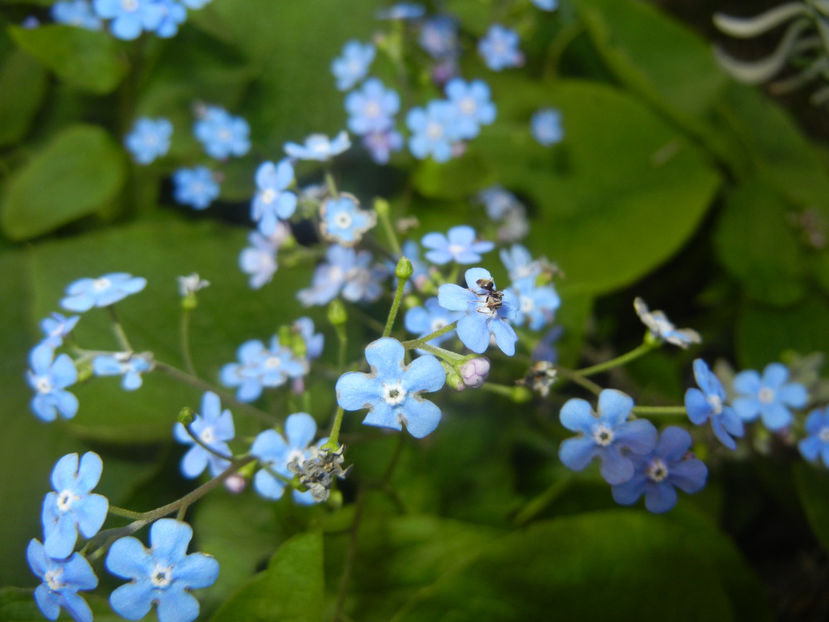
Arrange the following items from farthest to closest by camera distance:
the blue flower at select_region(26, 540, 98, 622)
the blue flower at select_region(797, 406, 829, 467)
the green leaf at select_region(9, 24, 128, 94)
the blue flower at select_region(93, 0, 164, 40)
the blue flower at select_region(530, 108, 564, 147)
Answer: the blue flower at select_region(530, 108, 564, 147), the green leaf at select_region(9, 24, 128, 94), the blue flower at select_region(93, 0, 164, 40), the blue flower at select_region(797, 406, 829, 467), the blue flower at select_region(26, 540, 98, 622)

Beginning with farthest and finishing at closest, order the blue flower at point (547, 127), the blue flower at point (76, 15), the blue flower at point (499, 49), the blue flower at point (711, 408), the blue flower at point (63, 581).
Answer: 1. the blue flower at point (547, 127)
2. the blue flower at point (499, 49)
3. the blue flower at point (76, 15)
4. the blue flower at point (711, 408)
5. the blue flower at point (63, 581)

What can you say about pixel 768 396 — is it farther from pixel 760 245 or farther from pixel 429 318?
pixel 760 245

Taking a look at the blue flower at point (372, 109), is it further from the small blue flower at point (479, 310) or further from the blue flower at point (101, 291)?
the small blue flower at point (479, 310)

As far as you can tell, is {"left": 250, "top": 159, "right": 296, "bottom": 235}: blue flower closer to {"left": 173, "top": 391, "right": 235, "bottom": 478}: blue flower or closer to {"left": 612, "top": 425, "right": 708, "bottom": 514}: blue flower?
{"left": 173, "top": 391, "right": 235, "bottom": 478}: blue flower

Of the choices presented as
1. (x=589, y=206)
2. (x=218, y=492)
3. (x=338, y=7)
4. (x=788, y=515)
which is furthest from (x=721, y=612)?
(x=338, y=7)

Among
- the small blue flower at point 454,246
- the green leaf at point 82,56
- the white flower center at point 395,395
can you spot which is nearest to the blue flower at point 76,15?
the green leaf at point 82,56

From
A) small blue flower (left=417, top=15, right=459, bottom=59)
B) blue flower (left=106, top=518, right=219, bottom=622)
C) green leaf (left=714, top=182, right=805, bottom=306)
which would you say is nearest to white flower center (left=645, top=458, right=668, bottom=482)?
blue flower (left=106, top=518, right=219, bottom=622)
